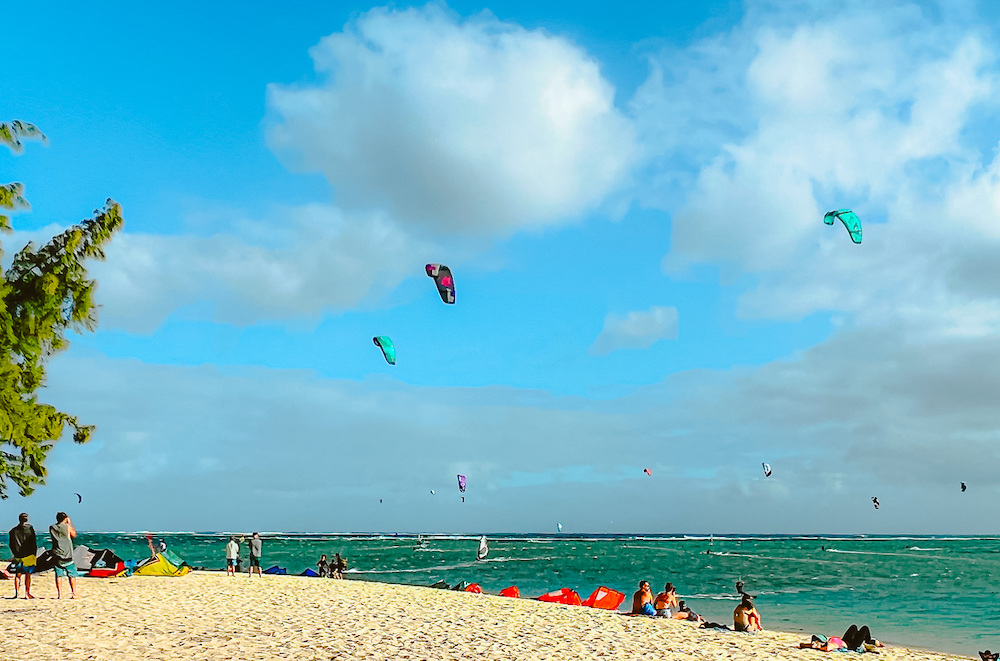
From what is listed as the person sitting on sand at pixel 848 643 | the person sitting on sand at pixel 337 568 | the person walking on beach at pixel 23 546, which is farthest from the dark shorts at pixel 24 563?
the person sitting on sand at pixel 337 568

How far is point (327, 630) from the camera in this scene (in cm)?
1228

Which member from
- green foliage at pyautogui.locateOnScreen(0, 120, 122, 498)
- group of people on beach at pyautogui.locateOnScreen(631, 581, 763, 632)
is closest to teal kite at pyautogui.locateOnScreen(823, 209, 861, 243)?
group of people on beach at pyautogui.locateOnScreen(631, 581, 763, 632)

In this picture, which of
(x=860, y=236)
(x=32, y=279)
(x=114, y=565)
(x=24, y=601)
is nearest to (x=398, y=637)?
(x=24, y=601)

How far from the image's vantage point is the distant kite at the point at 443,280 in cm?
2170

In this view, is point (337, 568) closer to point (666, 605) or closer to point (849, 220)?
point (666, 605)

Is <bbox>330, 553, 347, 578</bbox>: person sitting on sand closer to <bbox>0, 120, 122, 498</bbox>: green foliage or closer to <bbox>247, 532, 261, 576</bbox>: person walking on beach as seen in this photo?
<bbox>247, 532, 261, 576</bbox>: person walking on beach

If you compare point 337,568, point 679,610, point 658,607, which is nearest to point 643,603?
point 658,607

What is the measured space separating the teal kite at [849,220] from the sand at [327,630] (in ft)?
34.9

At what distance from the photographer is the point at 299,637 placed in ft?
37.9

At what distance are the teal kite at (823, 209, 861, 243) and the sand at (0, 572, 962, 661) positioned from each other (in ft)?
34.9

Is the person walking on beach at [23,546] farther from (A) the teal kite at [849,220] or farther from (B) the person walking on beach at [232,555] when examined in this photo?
(A) the teal kite at [849,220]

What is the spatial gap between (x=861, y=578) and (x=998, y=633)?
2618 cm

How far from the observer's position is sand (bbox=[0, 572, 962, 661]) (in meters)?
10.6

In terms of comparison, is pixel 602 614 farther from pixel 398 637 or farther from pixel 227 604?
A: pixel 227 604
